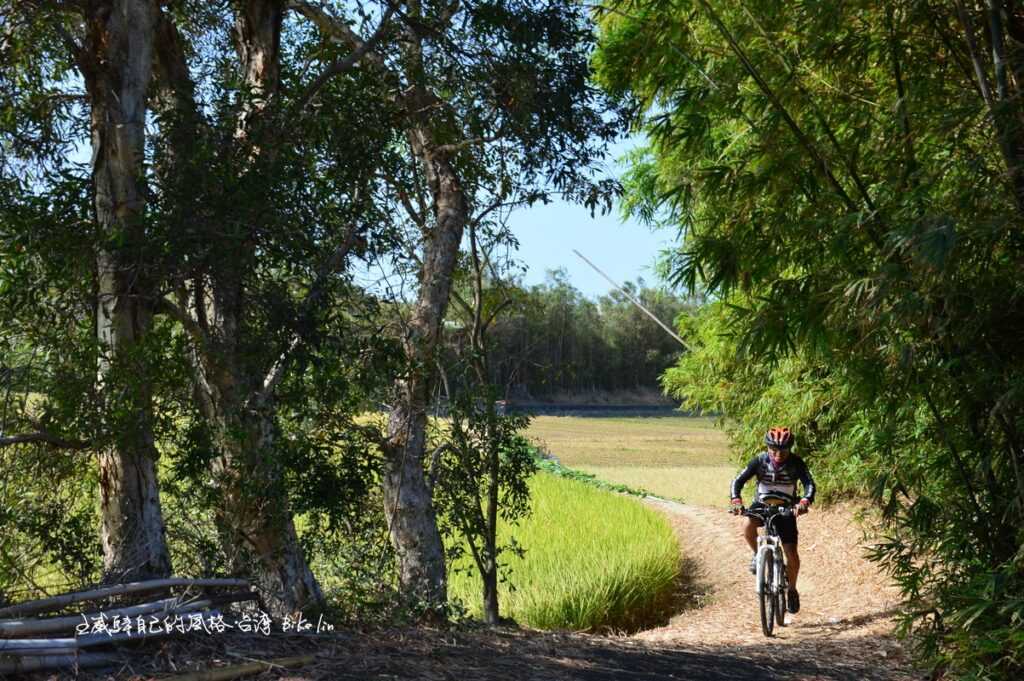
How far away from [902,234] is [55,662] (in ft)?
13.9

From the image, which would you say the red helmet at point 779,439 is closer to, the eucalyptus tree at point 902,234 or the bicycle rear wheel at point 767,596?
the bicycle rear wheel at point 767,596

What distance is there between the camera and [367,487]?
7176 millimetres

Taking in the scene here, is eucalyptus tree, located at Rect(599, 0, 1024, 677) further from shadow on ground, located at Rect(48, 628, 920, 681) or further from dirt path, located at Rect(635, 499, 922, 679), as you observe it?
dirt path, located at Rect(635, 499, 922, 679)

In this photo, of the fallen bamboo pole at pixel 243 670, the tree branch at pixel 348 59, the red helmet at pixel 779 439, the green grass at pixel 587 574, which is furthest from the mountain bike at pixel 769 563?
the tree branch at pixel 348 59

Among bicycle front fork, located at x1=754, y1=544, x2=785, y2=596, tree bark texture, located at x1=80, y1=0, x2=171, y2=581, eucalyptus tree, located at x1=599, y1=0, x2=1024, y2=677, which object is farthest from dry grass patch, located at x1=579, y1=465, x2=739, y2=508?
tree bark texture, located at x1=80, y1=0, x2=171, y2=581

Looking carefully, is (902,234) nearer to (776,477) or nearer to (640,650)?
(640,650)

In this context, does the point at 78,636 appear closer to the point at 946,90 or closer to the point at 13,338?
the point at 13,338

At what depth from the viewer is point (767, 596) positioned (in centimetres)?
834

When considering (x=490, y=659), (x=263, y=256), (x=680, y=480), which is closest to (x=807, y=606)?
(x=490, y=659)

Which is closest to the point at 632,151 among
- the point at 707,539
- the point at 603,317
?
the point at 707,539

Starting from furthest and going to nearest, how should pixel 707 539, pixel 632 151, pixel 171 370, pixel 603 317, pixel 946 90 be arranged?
1. pixel 603 317
2. pixel 632 151
3. pixel 707 539
4. pixel 946 90
5. pixel 171 370

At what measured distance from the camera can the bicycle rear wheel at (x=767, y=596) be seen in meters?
8.05

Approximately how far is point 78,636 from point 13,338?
7.42 ft

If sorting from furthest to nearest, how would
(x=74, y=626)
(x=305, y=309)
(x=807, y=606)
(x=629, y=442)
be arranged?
1. (x=629, y=442)
2. (x=807, y=606)
3. (x=305, y=309)
4. (x=74, y=626)
